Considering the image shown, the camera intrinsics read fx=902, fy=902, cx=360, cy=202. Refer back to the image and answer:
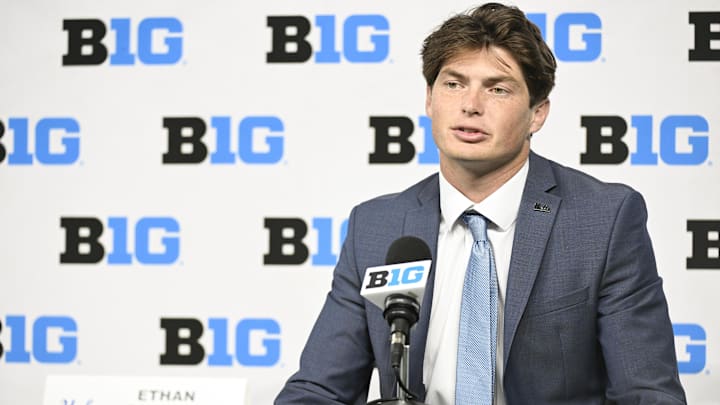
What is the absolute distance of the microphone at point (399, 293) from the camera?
4.91ft

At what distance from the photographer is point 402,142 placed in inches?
128

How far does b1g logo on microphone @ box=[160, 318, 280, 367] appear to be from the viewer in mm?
3291

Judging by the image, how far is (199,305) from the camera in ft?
10.9

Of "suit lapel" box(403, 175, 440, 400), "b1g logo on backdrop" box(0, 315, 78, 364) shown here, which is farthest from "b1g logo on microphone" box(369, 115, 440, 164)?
"b1g logo on backdrop" box(0, 315, 78, 364)

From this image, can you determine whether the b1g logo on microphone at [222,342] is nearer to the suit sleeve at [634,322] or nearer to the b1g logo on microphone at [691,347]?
the b1g logo on microphone at [691,347]

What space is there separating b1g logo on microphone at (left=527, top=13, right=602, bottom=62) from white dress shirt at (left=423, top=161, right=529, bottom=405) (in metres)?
1.10

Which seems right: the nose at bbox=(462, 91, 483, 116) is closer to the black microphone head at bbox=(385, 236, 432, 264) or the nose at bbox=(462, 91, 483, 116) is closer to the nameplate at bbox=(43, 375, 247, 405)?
the black microphone head at bbox=(385, 236, 432, 264)

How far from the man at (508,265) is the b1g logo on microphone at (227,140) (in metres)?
1.11

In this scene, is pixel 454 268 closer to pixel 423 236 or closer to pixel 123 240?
pixel 423 236

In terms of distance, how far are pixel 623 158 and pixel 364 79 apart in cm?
96

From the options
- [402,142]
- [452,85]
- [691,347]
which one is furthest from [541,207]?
[691,347]

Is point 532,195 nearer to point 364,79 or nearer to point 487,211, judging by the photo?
point 487,211

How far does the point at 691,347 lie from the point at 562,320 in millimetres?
1285

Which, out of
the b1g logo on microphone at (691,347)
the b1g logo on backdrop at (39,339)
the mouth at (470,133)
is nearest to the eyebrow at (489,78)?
the mouth at (470,133)
